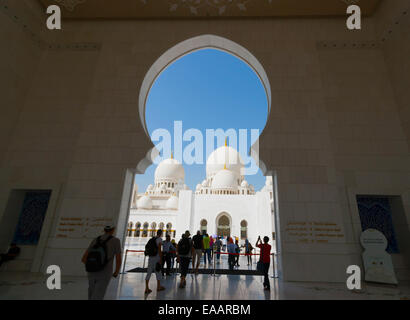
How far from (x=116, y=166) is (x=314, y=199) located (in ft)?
13.7

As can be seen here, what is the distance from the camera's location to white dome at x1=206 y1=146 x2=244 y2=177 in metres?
26.2

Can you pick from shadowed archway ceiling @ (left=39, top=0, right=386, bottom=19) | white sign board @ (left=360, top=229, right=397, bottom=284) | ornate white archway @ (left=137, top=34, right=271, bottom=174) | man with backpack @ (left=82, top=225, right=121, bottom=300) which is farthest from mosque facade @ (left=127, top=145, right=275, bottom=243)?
man with backpack @ (left=82, top=225, right=121, bottom=300)

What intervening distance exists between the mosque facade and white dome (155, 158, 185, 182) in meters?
3.66

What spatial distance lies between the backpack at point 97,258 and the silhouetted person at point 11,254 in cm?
360

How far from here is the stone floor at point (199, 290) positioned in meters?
3.00

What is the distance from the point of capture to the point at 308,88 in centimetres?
529

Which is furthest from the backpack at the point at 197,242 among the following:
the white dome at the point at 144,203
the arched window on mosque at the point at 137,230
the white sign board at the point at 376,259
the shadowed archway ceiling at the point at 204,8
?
the white dome at the point at 144,203

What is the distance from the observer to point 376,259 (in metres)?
3.97

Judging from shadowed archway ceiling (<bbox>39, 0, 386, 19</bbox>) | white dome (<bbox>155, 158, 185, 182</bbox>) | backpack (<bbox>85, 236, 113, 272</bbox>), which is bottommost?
backpack (<bbox>85, 236, 113, 272</bbox>)

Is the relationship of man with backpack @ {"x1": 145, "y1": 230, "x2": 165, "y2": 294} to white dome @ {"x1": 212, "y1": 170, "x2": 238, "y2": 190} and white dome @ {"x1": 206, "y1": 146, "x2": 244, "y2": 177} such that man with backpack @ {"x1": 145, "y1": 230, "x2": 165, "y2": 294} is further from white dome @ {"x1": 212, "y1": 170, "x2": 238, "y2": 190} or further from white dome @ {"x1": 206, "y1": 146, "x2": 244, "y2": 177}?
white dome @ {"x1": 206, "y1": 146, "x2": 244, "y2": 177}

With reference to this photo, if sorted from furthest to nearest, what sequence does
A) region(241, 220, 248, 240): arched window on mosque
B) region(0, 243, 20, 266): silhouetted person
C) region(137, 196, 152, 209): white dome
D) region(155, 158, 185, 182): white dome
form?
1. region(155, 158, 185, 182): white dome
2. region(137, 196, 152, 209): white dome
3. region(241, 220, 248, 240): arched window on mosque
4. region(0, 243, 20, 266): silhouetted person

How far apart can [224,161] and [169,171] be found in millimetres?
8051

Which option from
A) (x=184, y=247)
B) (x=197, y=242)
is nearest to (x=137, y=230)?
(x=197, y=242)
